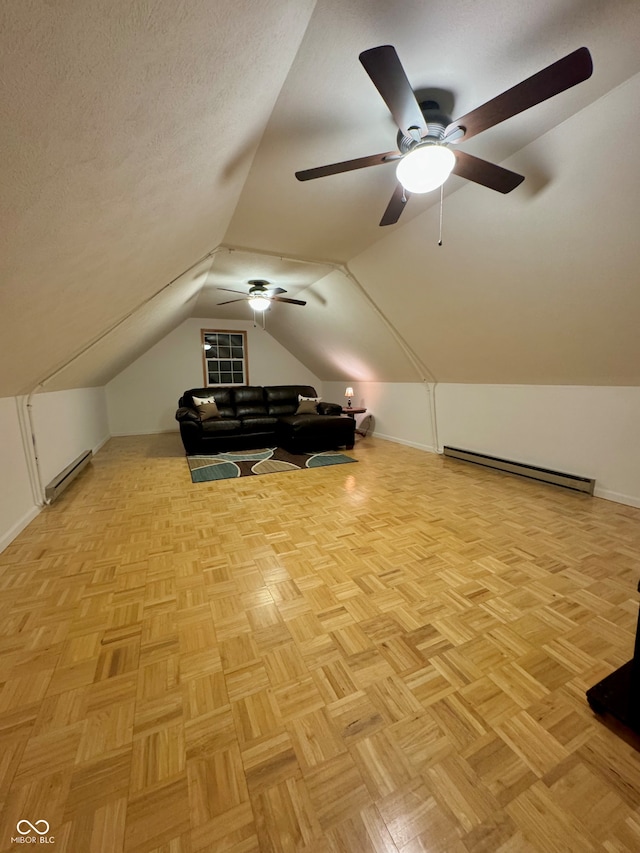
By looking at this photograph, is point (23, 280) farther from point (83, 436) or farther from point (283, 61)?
A: point (83, 436)

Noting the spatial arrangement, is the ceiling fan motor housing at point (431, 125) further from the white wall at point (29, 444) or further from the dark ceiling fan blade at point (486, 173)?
the white wall at point (29, 444)

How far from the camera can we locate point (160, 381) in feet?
20.6

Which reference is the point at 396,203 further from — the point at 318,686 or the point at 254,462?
the point at 254,462

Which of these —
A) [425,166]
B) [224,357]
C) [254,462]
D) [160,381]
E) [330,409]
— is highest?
[425,166]

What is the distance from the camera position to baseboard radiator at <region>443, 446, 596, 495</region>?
2.94 metres

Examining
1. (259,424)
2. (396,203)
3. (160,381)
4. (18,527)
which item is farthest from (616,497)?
(160,381)

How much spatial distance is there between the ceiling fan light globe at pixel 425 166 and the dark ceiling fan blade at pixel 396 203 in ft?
0.49

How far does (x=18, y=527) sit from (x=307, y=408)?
3.81m

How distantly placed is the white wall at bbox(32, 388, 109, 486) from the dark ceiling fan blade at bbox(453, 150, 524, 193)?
352 centimetres

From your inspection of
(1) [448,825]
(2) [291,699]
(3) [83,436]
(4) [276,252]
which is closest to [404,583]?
(2) [291,699]

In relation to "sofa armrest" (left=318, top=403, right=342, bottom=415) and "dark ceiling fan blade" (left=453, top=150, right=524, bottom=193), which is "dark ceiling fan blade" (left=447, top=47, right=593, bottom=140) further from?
"sofa armrest" (left=318, top=403, right=342, bottom=415)

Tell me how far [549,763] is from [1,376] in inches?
125

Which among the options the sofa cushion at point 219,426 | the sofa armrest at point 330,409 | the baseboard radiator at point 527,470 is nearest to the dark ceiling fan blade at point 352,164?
the baseboard radiator at point 527,470

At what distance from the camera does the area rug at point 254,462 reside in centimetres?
370
